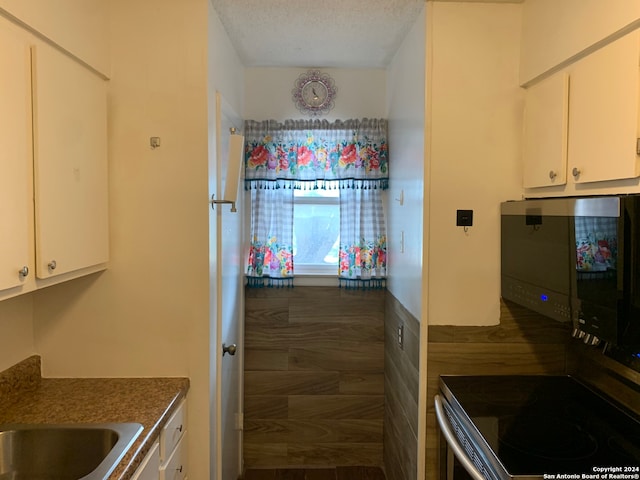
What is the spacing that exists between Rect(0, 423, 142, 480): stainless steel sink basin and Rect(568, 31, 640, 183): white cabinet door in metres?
1.58

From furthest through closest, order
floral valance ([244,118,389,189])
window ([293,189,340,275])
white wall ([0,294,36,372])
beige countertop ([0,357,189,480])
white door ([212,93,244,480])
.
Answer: window ([293,189,340,275]) → floral valance ([244,118,389,189]) → white door ([212,93,244,480]) → white wall ([0,294,36,372]) → beige countertop ([0,357,189,480])

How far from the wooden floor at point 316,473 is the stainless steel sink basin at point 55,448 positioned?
4.79ft

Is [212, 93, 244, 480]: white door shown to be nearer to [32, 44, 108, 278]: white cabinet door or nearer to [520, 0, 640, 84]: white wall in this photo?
[32, 44, 108, 278]: white cabinet door

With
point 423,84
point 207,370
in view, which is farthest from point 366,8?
point 207,370

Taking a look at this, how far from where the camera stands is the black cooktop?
133 cm

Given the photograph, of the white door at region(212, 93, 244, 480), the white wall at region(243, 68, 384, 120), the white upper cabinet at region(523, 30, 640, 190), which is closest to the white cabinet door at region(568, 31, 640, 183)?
the white upper cabinet at region(523, 30, 640, 190)

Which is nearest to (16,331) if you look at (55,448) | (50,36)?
(55,448)

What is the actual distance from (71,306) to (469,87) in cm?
179

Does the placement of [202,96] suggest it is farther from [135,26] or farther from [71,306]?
[71,306]

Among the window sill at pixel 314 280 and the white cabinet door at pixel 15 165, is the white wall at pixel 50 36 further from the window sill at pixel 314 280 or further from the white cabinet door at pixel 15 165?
the window sill at pixel 314 280

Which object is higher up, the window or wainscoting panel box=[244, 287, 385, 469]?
the window

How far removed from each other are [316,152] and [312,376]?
4.30 feet

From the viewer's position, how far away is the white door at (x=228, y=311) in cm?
208

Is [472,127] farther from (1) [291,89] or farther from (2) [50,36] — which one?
(2) [50,36]
